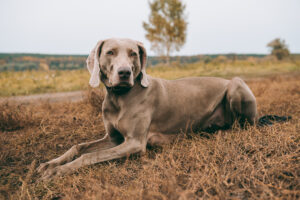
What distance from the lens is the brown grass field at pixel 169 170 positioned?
1509mm

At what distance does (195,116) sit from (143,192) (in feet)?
5.21

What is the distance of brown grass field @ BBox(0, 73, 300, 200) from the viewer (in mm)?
1509

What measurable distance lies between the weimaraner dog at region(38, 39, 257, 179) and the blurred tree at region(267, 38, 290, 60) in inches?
1283

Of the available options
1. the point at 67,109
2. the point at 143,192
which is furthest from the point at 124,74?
the point at 67,109

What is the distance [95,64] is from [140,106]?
67cm

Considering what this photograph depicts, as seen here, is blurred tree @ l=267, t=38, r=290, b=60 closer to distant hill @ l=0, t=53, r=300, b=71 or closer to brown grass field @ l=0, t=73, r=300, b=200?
distant hill @ l=0, t=53, r=300, b=71

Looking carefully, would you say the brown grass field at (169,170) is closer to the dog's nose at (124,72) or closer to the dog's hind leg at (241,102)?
the dog's hind leg at (241,102)

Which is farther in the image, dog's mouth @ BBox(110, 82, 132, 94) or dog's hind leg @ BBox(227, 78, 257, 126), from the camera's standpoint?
dog's hind leg @ BBox(227, 78, 257, 126)

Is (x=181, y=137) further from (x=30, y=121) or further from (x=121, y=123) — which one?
(x=30, y=121)

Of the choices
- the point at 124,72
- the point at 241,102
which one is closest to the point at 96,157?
the point at 124,72

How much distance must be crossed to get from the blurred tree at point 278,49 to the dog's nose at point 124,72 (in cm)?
3393

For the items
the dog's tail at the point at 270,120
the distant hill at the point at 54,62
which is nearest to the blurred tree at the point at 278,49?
the distant hill at the point at 54,62

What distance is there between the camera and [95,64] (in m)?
2.49

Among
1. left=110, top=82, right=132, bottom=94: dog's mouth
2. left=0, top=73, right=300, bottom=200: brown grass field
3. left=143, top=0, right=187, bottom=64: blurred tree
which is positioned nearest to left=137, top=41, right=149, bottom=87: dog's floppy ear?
left=110, top=82, right=132, bottom=94: dog's mouth
